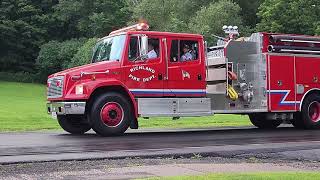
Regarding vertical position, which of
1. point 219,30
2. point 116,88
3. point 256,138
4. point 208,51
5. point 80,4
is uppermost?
point 80,4

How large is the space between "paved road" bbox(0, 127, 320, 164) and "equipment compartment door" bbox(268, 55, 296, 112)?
2.22 metres

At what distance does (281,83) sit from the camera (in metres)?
17.7

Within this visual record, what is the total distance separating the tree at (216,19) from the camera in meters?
54.7

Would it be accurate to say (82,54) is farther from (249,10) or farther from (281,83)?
(281,83)

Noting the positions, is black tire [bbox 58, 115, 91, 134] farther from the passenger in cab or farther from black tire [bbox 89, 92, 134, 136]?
the passenger in cab

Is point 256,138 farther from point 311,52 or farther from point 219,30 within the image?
point 219,30

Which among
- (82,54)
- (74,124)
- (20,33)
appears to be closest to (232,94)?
(74,124)

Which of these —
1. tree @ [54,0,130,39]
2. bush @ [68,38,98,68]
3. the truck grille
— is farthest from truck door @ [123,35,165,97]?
tree @ [54,0,130,39]

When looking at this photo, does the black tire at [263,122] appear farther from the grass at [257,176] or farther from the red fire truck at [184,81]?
the grass at [257,176]

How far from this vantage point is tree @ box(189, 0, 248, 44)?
179 ft

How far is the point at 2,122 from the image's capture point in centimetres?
2255

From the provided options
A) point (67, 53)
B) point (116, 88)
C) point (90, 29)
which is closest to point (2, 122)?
point (116, 88)

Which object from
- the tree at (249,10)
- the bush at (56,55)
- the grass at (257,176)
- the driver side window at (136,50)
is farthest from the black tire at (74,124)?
the bush at (56,55)

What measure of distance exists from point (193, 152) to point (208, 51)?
6.91m
